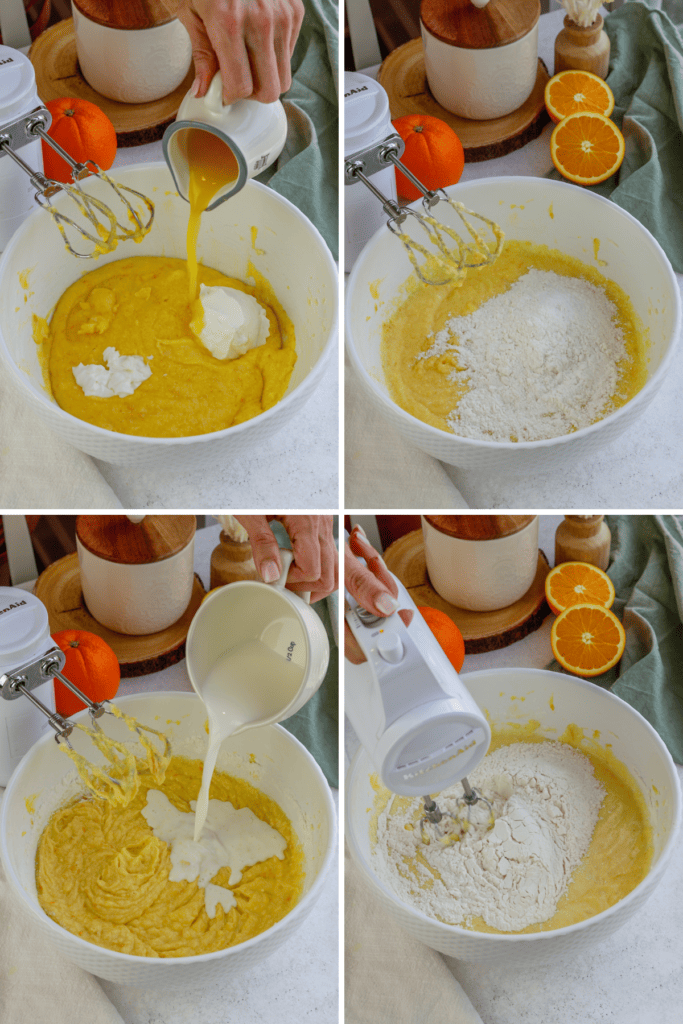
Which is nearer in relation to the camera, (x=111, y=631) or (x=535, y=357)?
(x=535, y=357)

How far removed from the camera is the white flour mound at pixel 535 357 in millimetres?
1218

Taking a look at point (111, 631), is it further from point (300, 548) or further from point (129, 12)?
point (129, 12)

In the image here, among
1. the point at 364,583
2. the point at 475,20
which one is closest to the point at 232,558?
the point at 364,583

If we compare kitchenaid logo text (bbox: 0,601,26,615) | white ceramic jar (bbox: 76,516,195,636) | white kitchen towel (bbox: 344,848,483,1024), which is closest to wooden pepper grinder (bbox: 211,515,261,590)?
white ceramic jar (bbox: 76,516,195,636)

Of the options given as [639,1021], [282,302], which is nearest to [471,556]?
[282,302]

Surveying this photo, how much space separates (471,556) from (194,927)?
0.64 m

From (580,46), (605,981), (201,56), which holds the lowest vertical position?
(605,981)

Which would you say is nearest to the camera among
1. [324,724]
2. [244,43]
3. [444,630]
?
[244,43]

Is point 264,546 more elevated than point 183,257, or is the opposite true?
point 183,257

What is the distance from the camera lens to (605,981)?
1.32 meters

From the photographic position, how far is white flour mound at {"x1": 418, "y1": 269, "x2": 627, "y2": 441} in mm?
1218

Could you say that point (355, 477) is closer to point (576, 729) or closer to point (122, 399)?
point (122, 399)

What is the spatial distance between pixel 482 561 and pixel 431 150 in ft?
1.81

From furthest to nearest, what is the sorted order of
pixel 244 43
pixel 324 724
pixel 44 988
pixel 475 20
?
pixel 324 724 → pixel 44 988 → pixel 475 20 → pixel 244 43
